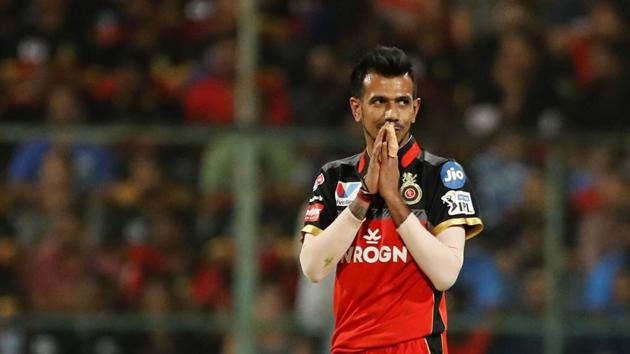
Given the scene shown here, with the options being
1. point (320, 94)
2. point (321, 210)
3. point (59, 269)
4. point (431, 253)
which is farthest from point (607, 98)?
point (431, 253)

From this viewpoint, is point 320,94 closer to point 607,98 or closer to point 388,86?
point 607,98

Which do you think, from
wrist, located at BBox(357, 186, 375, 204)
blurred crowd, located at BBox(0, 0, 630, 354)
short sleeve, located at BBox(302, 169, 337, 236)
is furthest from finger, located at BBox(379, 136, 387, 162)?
blurred crowd, located at BBox(0, 0, 630, 354)

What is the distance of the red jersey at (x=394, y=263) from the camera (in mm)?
3771

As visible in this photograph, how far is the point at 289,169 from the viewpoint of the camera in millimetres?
7980

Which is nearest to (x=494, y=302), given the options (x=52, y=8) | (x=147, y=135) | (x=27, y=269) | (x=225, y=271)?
(x=225, y=271)

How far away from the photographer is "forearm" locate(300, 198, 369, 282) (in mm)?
3715

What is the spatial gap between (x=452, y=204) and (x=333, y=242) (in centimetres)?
38

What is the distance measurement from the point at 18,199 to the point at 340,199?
15.0 feet

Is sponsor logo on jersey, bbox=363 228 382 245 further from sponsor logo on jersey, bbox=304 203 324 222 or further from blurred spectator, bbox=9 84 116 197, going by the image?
blurred spectator, bbox=9 84 116 197

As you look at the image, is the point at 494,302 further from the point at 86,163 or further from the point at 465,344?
the point at 86,163

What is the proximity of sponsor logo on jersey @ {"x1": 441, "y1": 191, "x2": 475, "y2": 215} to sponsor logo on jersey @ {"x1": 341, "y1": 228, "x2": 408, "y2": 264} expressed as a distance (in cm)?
19

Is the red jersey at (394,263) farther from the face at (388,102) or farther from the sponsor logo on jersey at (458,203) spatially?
the face at (388,102)

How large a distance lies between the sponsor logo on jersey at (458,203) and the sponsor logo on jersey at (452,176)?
0.09ft

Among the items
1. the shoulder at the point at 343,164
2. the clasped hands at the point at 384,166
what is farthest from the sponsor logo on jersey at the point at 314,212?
the clasped hands at the point at 384,166
